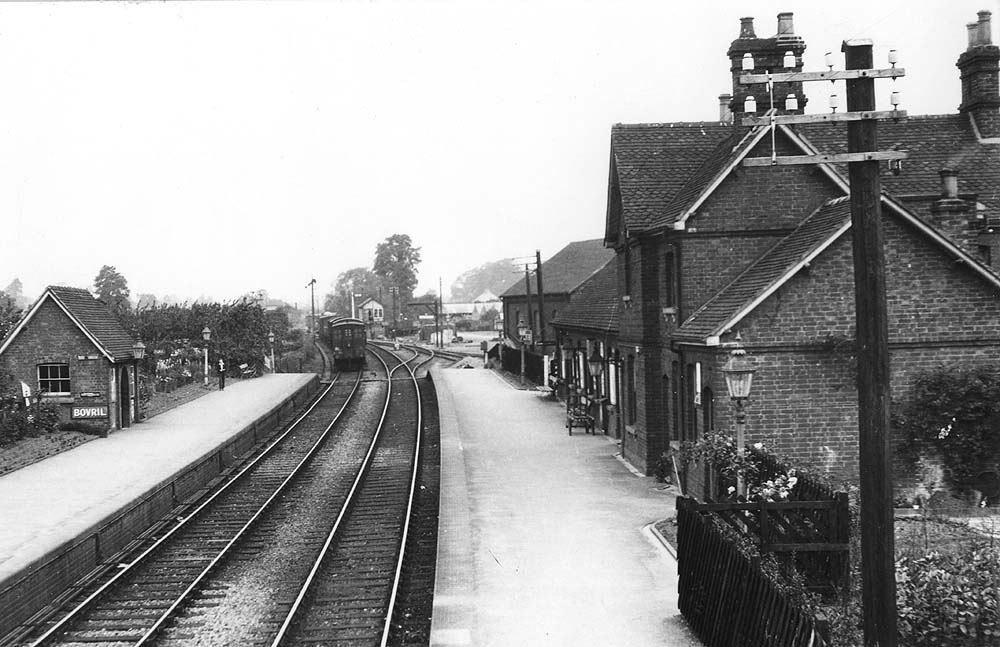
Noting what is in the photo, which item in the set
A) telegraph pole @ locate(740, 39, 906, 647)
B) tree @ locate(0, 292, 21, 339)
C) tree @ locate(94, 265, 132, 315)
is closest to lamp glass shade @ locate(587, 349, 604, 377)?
telegraph pole @ locate(740, 39, 906, 647)

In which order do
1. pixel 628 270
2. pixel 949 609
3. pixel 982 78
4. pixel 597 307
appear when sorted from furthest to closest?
pixel 597 307
pixel 982 78
pixel 628 270
pixel 949 609

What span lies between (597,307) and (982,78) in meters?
11.5

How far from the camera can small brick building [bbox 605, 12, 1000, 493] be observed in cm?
1538

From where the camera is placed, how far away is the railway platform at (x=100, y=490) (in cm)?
1269

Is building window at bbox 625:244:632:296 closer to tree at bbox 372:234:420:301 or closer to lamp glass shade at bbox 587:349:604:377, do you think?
lamp glass shade at bbox 587:349:604:377

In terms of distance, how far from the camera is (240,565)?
14227 mm

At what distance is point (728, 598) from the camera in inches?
355

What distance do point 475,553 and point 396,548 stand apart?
2.13 meters

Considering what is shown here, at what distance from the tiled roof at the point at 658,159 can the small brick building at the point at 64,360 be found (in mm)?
15874

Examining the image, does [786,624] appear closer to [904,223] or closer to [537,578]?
[537,578]

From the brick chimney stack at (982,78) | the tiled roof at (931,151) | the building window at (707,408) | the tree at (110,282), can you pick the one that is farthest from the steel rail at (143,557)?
the tree at (110,282)

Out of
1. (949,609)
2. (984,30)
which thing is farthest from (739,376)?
(984,30)

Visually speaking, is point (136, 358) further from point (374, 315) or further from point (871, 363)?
point (374, 315)

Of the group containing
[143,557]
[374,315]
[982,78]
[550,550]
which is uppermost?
Result: [982,78]
